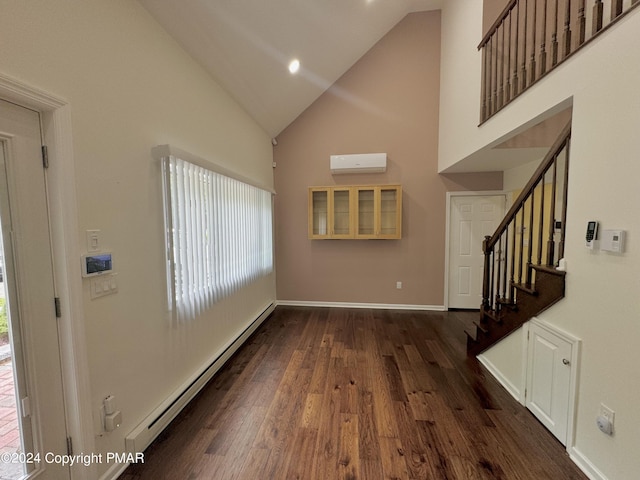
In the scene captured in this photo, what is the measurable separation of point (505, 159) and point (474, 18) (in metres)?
1.66

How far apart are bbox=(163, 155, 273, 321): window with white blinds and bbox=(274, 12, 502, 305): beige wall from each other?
1.16 meters

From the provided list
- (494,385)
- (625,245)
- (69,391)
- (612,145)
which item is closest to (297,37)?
(612,145)

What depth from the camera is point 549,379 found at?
1.84 meters

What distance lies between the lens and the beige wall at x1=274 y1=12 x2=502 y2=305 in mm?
4223

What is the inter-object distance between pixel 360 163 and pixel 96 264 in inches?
144

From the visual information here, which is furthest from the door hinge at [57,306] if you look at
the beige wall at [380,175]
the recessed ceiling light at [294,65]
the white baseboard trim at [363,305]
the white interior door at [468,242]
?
the white interior door at [468,242]

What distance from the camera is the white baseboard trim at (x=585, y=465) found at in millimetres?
1442

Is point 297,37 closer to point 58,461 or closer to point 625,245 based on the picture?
point 625,245

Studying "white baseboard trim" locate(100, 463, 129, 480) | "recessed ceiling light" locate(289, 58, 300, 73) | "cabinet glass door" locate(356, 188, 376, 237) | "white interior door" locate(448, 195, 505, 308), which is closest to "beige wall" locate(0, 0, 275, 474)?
"white baseboard trim" locate(100, 463, 129, 480)

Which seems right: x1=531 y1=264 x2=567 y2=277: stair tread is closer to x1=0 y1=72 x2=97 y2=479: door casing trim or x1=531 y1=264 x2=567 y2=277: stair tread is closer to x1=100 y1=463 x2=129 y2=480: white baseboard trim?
x1=0 y1=72 x2=97 y2=479: door casing trim

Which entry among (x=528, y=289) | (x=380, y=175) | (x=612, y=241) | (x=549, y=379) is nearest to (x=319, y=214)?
(x=380, y=175)

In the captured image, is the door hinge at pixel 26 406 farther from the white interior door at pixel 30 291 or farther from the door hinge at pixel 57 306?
the door hinge at pixel 57 306

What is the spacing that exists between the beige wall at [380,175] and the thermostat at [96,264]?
10.7ft

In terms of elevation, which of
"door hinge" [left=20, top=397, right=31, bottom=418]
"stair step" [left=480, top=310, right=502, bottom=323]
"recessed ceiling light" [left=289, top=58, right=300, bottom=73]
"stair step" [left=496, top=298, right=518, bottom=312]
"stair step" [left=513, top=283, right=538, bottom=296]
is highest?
"recessed ceiling light" [left=289, top=58, right=300, bottom=73]
